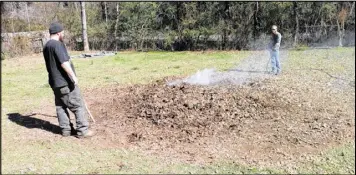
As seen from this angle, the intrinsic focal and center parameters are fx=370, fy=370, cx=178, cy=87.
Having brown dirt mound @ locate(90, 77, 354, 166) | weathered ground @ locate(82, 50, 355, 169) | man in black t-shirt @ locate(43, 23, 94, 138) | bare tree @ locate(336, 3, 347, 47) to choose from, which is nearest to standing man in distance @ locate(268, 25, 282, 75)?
weathered ground @ locate(82, 50, 355, 169)

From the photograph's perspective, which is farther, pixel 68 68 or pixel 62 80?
pixel 62 80

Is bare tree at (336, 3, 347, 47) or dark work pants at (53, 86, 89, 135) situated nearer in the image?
dark work pants at (53, 86, 89, 135)

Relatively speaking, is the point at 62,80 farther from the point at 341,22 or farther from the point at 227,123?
the point at 341,22

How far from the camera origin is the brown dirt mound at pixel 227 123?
4.87 meters

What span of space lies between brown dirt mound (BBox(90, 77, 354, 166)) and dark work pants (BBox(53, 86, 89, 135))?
0.39 m

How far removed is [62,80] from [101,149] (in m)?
1.12

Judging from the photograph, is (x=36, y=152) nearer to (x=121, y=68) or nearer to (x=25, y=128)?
(x=25, y=128)

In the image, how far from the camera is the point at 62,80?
17.1 ft

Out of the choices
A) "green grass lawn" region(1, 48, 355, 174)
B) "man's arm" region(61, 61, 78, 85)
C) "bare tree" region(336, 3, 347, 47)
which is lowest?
"green grass lawn" region(1, 48, 355, 174)

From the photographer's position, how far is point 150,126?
5.81 meters

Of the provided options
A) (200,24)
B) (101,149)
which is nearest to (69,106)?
(101,149)

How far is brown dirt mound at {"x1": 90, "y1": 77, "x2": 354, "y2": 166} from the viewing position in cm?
487

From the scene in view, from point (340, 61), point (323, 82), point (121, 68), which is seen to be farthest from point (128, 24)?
point (323, 82)

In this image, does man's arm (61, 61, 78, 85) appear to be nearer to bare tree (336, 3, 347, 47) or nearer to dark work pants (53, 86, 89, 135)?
dark work pants (53, 86, 89, 135)
